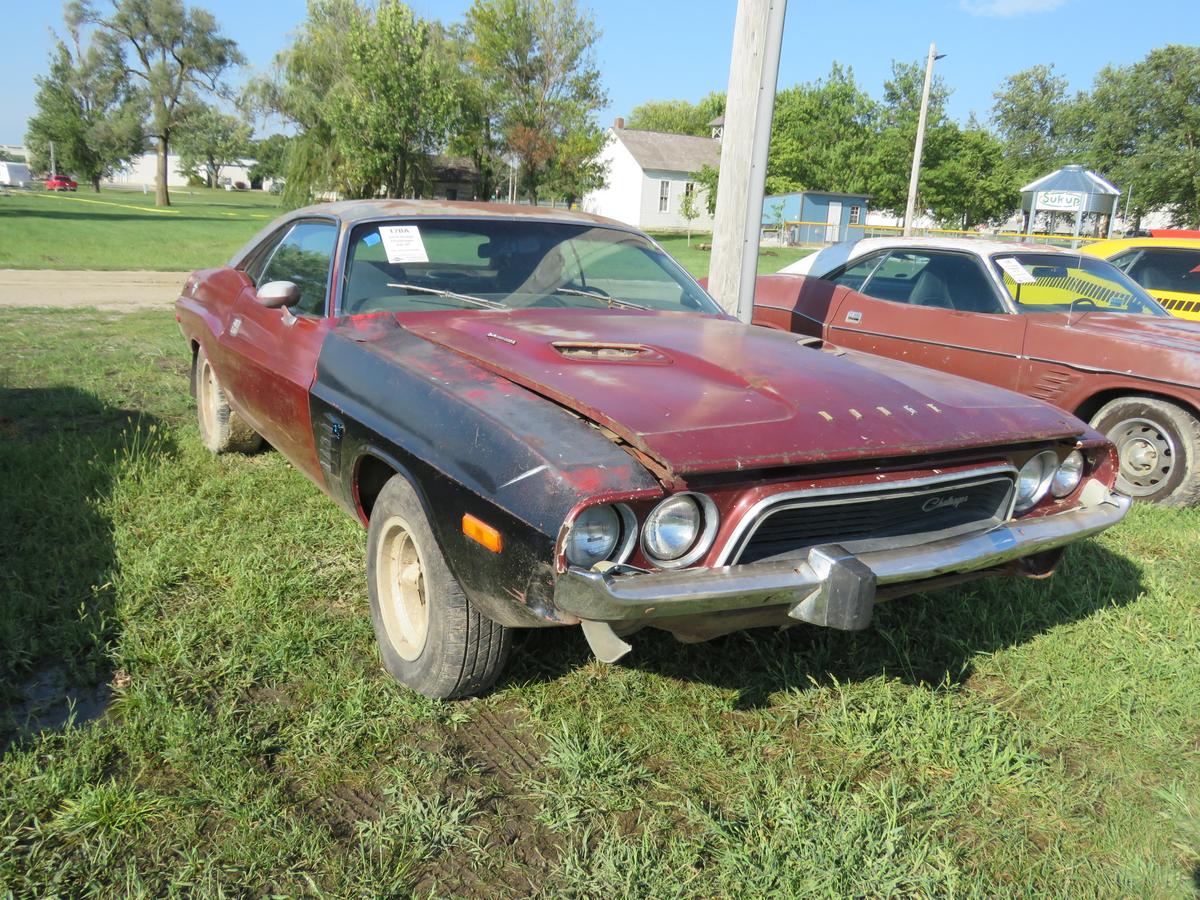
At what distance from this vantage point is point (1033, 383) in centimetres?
545

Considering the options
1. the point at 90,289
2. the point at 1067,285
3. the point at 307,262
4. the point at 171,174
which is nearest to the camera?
the point at 307,262

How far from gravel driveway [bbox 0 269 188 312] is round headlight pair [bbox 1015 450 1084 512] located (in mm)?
10396

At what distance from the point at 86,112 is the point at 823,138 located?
48.2 metres

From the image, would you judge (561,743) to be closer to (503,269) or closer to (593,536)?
(593,536)

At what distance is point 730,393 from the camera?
2.58 metres

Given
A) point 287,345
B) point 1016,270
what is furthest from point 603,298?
point 1016,270

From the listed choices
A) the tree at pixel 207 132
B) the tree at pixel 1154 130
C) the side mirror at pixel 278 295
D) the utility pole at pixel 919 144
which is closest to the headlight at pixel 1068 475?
the side mirror at pixel 278 295

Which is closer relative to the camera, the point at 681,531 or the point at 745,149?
the point at 681,531

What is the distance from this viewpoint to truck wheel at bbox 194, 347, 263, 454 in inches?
189

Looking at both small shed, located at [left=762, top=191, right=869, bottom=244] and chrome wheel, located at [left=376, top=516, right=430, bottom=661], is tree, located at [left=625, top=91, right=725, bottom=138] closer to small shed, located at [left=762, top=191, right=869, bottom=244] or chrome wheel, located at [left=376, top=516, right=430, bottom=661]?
small shed, located at [left=762, top=191, right=869, bottom=244]

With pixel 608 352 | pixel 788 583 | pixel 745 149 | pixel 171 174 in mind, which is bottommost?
pixel 788 583

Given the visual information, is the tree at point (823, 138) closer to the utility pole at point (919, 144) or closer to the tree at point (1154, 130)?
the tree at point (1154, 130)

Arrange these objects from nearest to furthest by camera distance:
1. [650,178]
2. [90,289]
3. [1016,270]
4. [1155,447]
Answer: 1. [1155,447]
2. [1016,270]
3. [90,289]
4. [650,178]

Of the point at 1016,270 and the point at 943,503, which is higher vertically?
the point at 1016,270
